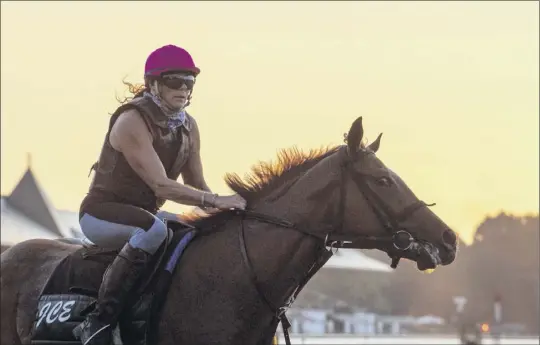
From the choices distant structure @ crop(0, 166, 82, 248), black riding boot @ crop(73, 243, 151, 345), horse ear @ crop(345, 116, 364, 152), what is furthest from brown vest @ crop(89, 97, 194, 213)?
distant structure @ crop(0, 166, 82, 248)

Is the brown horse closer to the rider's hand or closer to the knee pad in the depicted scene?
the rider's hand

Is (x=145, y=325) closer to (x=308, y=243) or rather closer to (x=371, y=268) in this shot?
(x=308, y=243)

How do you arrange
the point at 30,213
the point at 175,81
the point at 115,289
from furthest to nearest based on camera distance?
the point at 30,213 < the point at 175,81 < the point at 115,289

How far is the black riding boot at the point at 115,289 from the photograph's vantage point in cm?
786

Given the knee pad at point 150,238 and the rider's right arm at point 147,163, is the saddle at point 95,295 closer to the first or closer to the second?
the knee pad at point 150,238

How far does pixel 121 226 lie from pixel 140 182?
1.08 ft

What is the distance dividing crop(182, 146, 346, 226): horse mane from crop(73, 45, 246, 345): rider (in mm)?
140

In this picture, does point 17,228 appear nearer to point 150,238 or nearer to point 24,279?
point 24,279

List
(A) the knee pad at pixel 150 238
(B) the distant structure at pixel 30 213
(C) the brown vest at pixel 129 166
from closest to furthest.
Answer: (A) the knee pad at pixel 150 238, (C) the brown vest at pixel 129 166, (B) the distant structure at pixel 30 213

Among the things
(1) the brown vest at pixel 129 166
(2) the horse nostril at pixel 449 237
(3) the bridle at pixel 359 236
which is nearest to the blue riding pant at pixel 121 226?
(1) the brown vest at pixel 129 166

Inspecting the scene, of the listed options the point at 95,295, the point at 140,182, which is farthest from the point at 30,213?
the point at 140,182

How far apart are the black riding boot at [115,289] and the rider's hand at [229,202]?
554 mm

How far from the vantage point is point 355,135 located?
7.77 metres

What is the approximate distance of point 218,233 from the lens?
26.6 feet
